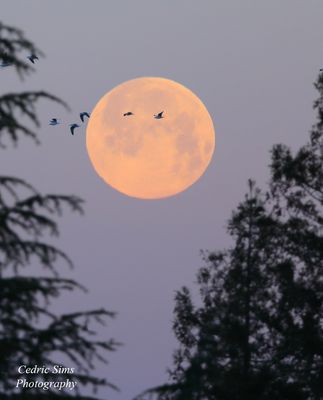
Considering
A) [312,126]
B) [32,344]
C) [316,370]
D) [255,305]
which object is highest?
[312,126]

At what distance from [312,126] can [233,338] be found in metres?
6.43

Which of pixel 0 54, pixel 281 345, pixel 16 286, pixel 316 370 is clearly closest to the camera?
pixel 16 286

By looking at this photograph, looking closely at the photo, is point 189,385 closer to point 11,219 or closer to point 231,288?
point 11,219

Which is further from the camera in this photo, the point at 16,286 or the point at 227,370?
the point at 227,370

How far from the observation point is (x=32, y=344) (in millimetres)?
10977

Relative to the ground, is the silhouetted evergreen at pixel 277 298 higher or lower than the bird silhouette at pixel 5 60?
higher

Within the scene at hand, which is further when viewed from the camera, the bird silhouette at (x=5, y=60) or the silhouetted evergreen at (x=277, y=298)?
the silhouetted evergreen at (x=277, y=298)

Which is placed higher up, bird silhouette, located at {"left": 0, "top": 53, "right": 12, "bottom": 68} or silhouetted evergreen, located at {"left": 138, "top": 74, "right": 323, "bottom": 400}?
silhouetted evergreen, located at {"left": 138, "top": 74, "right": 323, "bottom": 400}

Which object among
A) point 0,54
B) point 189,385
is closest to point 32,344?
point 189,385

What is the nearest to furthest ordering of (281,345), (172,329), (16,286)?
1. (16,286)
2. (281,345)
3. (172,329)

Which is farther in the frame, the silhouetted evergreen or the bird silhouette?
the silhouetted evergreen

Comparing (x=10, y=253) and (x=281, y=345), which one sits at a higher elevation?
(x=281, y=345)

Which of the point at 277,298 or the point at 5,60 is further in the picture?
the point at 277,298

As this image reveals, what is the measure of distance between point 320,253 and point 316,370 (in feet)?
10.4
